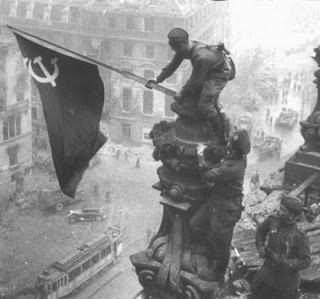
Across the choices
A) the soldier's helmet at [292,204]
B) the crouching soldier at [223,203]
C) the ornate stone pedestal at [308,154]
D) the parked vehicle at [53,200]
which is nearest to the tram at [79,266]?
the parked vehicle at [53,200]

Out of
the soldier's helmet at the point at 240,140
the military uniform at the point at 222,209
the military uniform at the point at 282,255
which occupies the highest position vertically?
the soldier's helmet at the point at 240,140

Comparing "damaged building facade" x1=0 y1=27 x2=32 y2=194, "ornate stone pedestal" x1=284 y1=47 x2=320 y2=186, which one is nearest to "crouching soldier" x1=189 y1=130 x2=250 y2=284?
"ornate stone pedestal" x1=284 y1=47 x2=320 y2=186

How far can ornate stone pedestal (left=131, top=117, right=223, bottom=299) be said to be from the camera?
7441mm

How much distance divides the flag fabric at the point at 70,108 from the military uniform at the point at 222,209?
2.53m

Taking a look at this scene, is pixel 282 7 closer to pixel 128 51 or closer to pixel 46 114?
pixel 128 51

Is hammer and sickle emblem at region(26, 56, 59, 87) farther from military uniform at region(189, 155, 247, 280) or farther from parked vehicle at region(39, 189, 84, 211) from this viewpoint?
parked vehicle at region(39, 189, 84, 211)

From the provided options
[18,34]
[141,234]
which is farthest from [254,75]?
[18,34]

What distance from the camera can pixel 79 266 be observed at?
31.3m

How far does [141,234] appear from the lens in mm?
38125

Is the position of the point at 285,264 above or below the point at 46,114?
below

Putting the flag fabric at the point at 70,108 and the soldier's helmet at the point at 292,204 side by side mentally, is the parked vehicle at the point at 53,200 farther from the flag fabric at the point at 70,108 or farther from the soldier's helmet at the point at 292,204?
the soldier's helmet at the point at 292,204

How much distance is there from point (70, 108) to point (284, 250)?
394 centimetres

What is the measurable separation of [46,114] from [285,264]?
4285 millimetres

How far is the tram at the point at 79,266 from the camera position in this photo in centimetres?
2977
